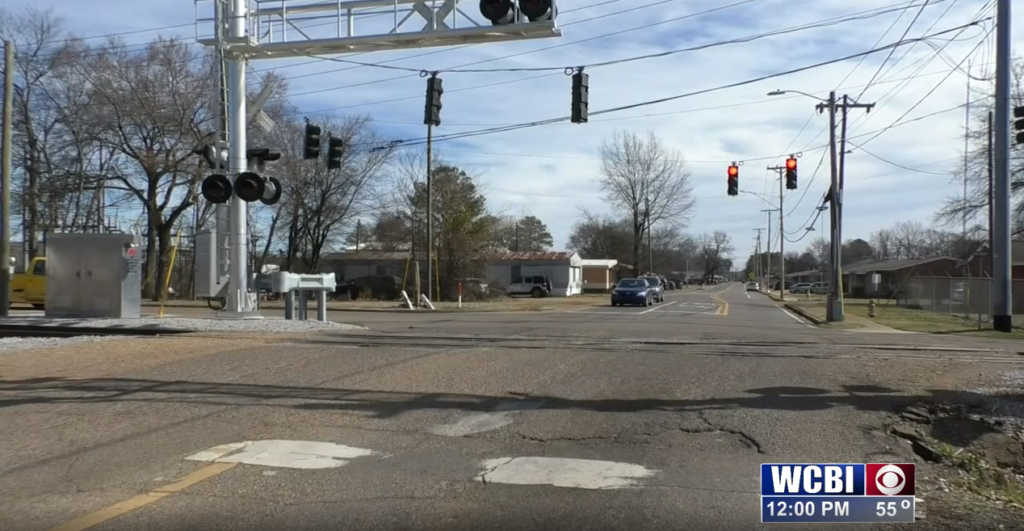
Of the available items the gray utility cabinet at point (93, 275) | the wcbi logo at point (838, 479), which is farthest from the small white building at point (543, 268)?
the wcbi logo at point (838, 479)

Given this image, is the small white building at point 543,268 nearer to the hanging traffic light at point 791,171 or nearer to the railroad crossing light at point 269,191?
the hanging traffic light at point 791,171

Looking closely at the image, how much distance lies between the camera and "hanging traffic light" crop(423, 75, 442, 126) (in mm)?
19453

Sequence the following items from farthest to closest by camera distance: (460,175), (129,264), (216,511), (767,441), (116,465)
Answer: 1. (460,175)
2. (129,264)
3. (767,441)
4. (116,465)
5. (216,511)

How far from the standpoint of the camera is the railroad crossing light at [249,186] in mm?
18031

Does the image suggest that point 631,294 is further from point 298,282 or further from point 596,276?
point 596,276

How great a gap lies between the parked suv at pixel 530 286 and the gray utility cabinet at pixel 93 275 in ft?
128

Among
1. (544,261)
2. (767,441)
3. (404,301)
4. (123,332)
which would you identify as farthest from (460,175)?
(767,441)

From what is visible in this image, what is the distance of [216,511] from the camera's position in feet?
18.7

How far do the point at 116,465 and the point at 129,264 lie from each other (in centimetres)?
1537

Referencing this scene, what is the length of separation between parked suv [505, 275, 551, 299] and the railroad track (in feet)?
136

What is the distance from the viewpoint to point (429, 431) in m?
8.19

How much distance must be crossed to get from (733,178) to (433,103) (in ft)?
52.1

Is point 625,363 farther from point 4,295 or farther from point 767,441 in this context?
point 4,295

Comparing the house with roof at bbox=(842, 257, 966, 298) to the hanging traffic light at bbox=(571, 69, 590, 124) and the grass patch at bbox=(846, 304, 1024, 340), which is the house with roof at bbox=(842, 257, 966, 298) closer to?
the grass patch at bbox=(846, 304, 1024, 340)
